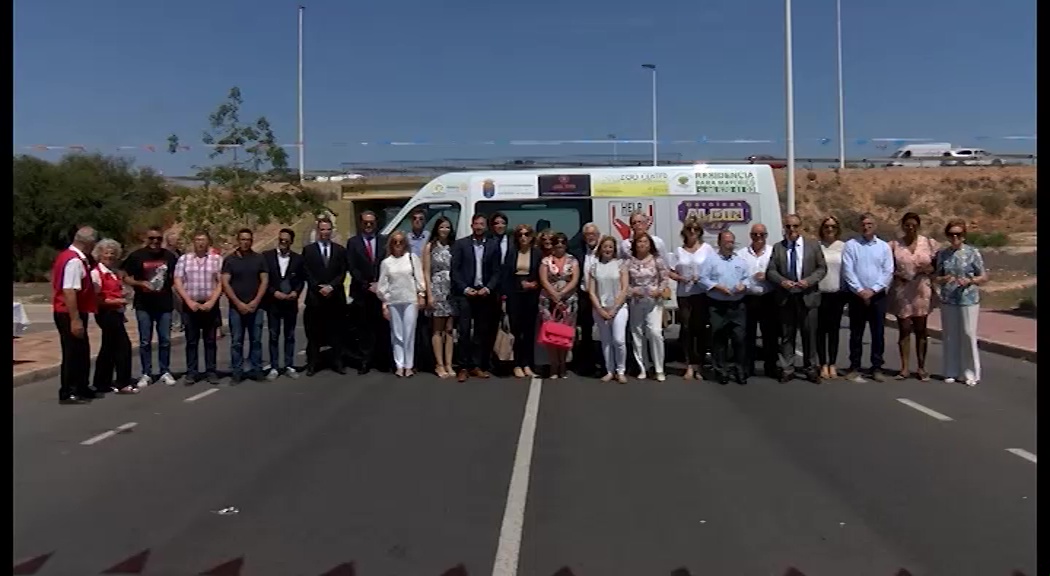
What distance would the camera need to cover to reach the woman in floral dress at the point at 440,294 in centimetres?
1153

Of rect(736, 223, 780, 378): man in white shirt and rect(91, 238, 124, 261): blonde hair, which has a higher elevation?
rect(91, 238, 124, 261): blonde hair

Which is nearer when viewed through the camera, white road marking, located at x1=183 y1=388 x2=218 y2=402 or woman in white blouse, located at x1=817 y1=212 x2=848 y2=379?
white road marking, located at x1=183 y1=388 x2=218 y2=402

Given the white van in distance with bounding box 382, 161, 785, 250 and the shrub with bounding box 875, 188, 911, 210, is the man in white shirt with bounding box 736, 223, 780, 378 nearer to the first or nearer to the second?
the white van in distance with bounding box 382, 161, 785, 250

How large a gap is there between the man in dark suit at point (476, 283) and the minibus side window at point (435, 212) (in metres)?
1.96

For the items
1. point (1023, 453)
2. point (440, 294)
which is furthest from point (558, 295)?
point (1023, 453)

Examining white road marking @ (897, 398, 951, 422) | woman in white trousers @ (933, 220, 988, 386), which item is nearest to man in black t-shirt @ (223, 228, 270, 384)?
white road marking @ (897, 398, 951, 422)

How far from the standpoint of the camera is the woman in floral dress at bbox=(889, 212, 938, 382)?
11.0 meters

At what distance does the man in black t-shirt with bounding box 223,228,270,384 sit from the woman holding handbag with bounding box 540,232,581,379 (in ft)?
10.2

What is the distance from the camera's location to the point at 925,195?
215 feet

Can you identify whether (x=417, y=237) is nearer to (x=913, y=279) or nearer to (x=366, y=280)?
(x=366, y=280)

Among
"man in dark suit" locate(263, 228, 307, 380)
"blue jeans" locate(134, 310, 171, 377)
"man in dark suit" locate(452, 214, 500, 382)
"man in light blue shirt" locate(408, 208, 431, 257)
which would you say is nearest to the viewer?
"blue jeans" locate(134, 310, 171, 377)

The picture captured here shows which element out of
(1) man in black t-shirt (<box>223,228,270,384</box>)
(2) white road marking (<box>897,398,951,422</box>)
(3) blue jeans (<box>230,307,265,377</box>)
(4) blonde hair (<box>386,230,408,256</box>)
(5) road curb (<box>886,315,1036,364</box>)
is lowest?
(2) white road marking (<box>897,398,951,422</box>)

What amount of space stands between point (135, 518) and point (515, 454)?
2718mm

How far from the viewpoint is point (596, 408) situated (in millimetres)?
9492
